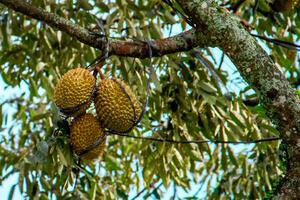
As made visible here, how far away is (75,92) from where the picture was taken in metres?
1.90

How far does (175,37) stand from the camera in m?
1.88

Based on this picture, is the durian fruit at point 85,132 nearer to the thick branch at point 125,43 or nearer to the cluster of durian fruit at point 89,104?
the cluster of durian fruit at point 89,104

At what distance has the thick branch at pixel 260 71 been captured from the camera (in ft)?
4.99

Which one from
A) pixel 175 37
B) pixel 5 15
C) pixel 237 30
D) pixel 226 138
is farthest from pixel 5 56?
pixel 237 30

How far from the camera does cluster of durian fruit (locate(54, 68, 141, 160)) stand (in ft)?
6.24

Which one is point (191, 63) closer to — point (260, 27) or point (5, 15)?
point (260, 27)

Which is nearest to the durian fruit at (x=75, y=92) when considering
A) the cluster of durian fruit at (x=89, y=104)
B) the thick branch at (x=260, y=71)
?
the cluster of durian fruit at (x=89, y=104)

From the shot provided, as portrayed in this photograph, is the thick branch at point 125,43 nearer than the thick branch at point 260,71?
No

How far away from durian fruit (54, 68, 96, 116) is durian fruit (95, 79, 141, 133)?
0.03 metres

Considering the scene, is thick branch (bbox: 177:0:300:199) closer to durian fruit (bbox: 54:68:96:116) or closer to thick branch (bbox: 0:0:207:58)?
thick branch (bbox: 0:0:207:58)

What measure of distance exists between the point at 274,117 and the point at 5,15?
2204 mm

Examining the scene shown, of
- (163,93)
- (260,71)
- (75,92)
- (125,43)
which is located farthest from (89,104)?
(163,93)

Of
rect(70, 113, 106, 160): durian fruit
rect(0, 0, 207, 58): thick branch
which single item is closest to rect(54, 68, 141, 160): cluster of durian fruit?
rect(70, 113, 106, 160): durian fruit

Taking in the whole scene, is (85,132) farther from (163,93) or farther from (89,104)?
(163,93)
